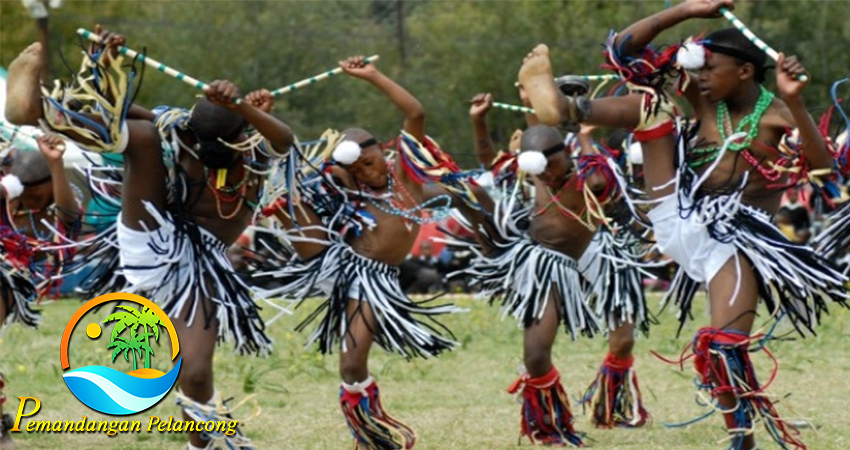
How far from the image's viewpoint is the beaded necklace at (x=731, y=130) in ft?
22.2

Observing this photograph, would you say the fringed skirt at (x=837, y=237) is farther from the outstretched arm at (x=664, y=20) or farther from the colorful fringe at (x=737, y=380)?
the outstretched arm at (x=664, y=20)

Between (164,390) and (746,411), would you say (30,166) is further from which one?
(746,411)

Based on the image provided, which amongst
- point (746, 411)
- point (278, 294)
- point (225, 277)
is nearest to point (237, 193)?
point (225, 277)

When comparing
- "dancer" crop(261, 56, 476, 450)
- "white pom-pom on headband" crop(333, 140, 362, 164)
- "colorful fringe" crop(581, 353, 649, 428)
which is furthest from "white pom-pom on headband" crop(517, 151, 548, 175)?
"colorful fringe" crop(581, 353, 649, 428)

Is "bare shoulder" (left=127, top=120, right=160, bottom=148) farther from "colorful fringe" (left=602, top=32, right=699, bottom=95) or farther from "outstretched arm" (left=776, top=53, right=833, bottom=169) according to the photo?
"outstretched arm" (left=776, top=53, right=833, bottom=169)

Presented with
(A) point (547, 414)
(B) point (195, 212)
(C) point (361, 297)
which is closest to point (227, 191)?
(B) point (195, 212)

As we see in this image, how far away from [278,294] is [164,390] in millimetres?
888

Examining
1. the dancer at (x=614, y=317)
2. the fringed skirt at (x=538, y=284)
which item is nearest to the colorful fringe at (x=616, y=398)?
the dancer at (x=614, y=317)

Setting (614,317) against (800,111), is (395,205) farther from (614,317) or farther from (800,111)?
(800,111)

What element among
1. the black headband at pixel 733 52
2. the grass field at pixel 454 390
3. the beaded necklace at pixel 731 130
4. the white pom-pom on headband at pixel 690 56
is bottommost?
the grass field at pixel 454 390

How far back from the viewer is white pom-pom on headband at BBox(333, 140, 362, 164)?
7.91 meters

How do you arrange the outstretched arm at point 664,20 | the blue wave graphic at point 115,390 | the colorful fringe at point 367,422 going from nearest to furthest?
1. the outstretched arm at point 664,20
2. the blue wave graphic at point 115,390
3. the colorful fringe at point 367,422

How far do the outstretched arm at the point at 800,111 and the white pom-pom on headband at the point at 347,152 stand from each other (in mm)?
2191

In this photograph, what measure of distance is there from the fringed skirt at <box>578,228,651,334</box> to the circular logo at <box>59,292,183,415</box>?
2.50m
